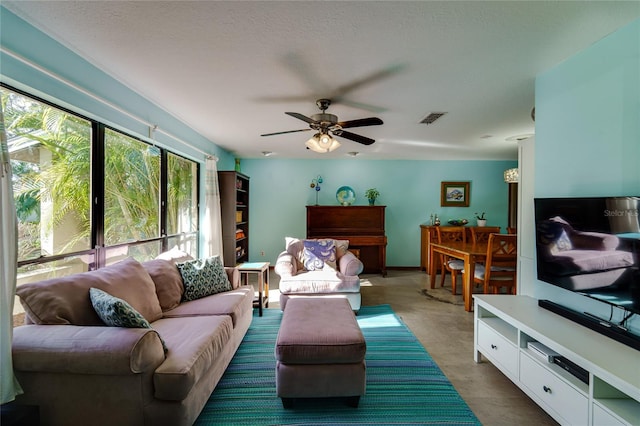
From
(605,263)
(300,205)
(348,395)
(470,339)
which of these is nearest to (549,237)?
(605,263)

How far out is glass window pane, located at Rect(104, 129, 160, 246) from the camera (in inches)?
93.0

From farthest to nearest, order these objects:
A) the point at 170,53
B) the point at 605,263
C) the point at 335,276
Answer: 1. the point at 335,276
2. the point at 170,53
3. the point at 605,263

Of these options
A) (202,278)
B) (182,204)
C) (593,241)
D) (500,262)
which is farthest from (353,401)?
(182,204)

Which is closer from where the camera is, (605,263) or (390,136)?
(605,263)

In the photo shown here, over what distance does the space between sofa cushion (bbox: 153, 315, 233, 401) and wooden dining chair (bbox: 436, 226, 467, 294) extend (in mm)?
3259

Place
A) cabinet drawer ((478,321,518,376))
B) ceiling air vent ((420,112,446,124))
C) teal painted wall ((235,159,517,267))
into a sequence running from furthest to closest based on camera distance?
1. teal painted wall ((235,159,517,267))
2. ceiling air vent ((420,112,446,124))
3. cabinet drawer ((478,321,518,376))

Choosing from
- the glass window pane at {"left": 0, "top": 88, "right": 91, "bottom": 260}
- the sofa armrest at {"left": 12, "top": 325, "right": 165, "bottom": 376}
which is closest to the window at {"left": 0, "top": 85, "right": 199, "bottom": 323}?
the glass window pane at {"left": 0, "top": 88, "right": 91, "bottom": 260}

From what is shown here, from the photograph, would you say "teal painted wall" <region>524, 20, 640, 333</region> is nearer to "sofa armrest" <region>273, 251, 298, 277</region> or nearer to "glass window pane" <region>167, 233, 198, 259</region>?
"sofa armrest" <region>273, 251, 298, 277</region>

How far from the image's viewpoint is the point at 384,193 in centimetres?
568

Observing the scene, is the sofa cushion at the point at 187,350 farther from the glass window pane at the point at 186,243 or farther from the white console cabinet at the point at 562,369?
the white console cabinet at the point at 562,369

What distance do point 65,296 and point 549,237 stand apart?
3.17m

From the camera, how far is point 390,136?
3902mm

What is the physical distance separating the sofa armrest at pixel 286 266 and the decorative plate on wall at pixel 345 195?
2363 millimetres

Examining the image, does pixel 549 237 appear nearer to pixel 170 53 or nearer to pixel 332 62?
pixel 332 62
